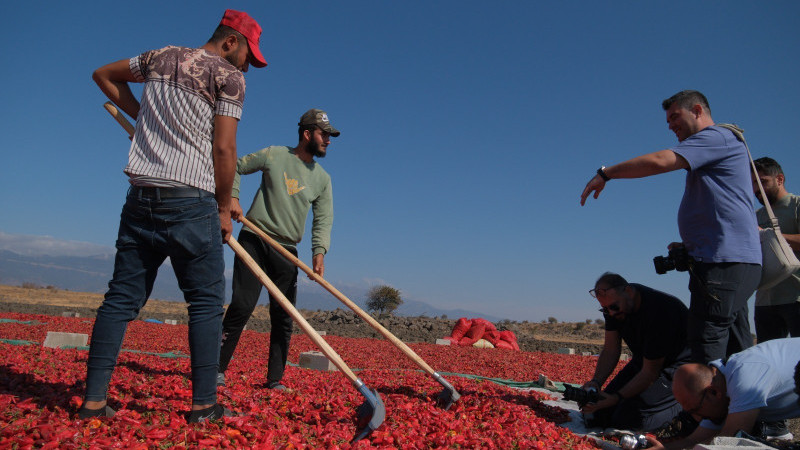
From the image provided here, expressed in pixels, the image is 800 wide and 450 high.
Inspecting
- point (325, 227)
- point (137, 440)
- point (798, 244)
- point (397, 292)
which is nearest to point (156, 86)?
point (137, 440)

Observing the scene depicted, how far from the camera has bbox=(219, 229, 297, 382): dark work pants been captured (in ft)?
14.2

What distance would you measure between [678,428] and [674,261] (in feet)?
4.26

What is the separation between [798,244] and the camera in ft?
14.0

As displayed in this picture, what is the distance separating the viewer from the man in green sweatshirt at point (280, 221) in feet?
14.3

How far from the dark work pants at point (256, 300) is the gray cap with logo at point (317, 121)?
1117 millimetres

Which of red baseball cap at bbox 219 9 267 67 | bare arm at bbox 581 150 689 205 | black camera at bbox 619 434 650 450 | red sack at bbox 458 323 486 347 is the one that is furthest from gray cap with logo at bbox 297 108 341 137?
red sack at bbox 458 323 486 347

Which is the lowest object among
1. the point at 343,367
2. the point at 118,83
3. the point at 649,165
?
the point at 343,367

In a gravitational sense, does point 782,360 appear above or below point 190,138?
below

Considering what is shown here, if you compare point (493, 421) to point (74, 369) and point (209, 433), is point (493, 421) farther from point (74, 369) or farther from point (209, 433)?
point (74, 369)

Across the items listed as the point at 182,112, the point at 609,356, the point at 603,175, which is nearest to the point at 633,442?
the point at 609,356

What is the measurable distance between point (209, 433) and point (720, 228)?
325 centimetres

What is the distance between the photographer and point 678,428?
3.86 metres

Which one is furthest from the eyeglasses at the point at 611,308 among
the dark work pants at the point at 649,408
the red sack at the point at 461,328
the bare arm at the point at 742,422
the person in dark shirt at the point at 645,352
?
the red sack at the point at 461,328

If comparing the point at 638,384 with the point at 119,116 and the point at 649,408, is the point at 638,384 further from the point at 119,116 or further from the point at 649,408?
the point at 119,116
